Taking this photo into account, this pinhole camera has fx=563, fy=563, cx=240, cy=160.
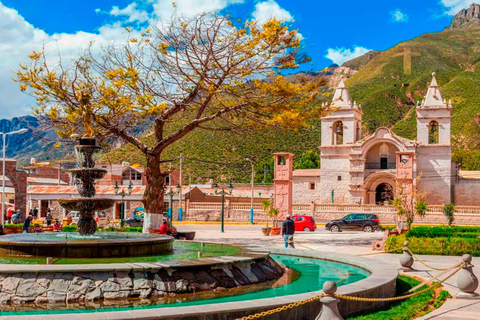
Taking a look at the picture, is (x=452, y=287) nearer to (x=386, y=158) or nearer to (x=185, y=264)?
(x=185, y=264)

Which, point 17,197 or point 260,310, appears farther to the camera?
point 17,197

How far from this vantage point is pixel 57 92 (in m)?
21.6

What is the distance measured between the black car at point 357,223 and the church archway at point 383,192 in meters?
19.4

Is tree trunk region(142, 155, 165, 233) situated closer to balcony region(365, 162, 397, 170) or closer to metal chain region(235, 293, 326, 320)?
metal chain region(235, 293, 326, 320)

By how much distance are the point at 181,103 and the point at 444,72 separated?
112720mm

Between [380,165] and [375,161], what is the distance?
0.71 metres

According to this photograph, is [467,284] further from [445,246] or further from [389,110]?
[389,110]

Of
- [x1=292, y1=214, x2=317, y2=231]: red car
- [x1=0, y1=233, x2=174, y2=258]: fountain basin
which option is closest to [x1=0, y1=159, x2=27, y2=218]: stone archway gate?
[x1=292, y1=214, x2=317, y2=231]: red car

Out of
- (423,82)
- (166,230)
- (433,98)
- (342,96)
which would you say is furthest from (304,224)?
(423,82)

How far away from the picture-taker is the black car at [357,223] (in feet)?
116

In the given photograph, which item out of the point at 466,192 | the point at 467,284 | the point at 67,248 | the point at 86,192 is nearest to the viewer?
the point at 467,284

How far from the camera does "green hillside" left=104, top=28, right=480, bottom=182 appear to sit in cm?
7938

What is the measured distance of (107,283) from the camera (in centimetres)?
884

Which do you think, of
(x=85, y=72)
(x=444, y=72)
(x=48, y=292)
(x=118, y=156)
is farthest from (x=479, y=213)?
(x=444, y=72)
